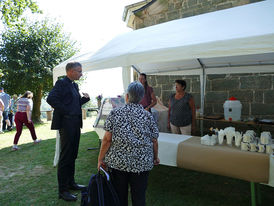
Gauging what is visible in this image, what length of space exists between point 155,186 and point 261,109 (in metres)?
3.58

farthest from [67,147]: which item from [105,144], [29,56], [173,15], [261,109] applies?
[29,56]

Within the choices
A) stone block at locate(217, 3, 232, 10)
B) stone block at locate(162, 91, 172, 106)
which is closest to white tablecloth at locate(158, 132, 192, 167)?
stone block at locate(162, 91, 172, 106)

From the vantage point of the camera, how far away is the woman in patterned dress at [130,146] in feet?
5.25

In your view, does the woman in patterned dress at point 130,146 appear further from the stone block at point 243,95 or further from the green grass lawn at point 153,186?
the stone block at point 243,95

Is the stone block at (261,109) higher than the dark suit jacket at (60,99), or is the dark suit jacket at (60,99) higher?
the dark suit jacket at (60,99)

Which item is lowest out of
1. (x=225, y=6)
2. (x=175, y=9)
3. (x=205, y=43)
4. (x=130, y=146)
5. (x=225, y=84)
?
(x=130, y=146)

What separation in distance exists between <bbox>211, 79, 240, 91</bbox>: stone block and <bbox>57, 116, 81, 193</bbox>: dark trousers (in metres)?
4.27

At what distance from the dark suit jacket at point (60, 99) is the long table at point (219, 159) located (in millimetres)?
1369

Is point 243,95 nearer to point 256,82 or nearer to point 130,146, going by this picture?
point 256,82

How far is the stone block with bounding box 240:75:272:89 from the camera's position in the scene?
16.3 feet

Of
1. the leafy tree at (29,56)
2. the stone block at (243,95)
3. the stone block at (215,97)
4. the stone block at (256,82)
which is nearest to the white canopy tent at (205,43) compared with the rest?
the stone block at (256,82)

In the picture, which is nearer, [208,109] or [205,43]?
[205,43]

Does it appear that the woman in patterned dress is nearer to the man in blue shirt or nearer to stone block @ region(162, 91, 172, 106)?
stone block @ region(162, 91, 172, 106)

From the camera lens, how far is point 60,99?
104 inches
